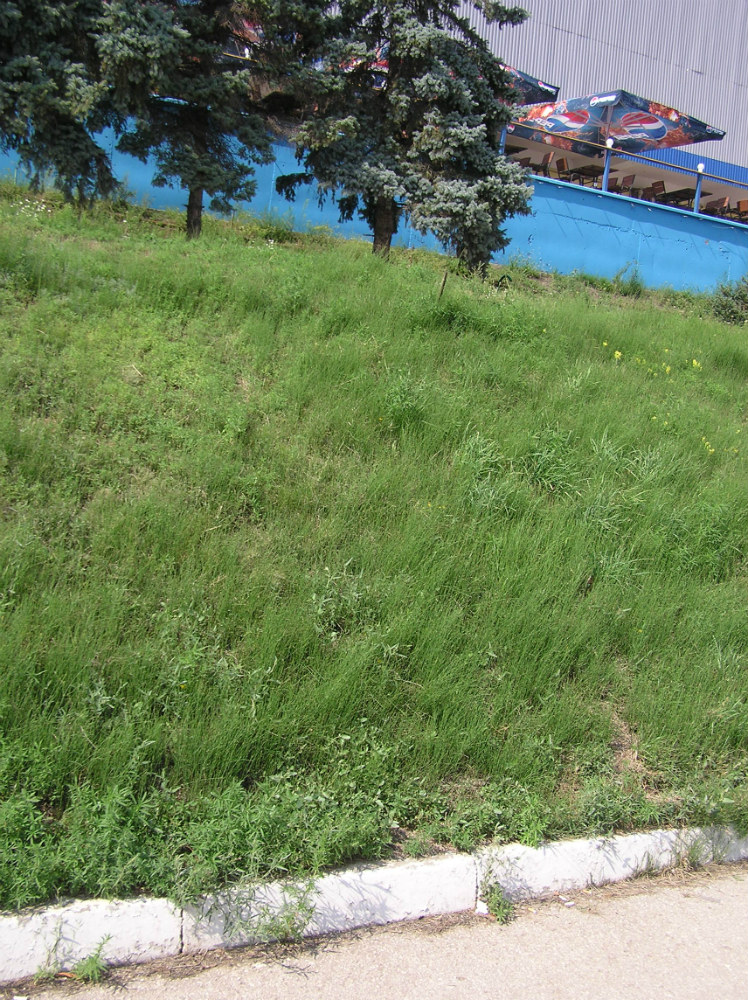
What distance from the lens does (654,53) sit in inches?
986

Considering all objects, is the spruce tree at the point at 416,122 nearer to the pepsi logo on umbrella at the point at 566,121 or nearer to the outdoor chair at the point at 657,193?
the pepsi logo on umbrella at the point at 566,121

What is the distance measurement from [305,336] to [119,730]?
4129 mm

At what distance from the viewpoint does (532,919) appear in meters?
3.18

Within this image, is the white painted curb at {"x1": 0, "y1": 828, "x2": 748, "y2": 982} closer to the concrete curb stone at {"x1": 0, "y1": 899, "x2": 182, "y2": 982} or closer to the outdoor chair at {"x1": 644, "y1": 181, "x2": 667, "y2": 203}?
the concrete curb stone at {"x1": 0, "y1": 899, "x2": 182, "y2": 982}

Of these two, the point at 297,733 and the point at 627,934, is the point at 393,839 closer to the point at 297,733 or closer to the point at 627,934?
the point at 297,733

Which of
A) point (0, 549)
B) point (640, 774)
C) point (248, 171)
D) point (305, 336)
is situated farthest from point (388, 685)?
point (248, 171)

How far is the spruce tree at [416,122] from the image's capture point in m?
9.16

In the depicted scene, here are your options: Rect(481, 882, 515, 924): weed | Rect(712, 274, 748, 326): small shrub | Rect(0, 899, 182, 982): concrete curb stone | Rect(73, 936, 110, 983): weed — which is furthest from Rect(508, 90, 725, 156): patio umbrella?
Rect(73, 936, 110, 983): weed

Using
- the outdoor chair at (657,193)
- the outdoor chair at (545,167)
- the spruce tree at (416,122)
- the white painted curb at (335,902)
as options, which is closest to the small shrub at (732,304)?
the spruce tree at (416,122)

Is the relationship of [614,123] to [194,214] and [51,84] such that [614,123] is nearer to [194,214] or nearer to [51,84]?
[194,214]

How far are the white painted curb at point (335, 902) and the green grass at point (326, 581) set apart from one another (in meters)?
0.09

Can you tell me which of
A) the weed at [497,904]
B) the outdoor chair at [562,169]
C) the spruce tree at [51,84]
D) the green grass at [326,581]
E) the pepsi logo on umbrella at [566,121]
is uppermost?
the pepsi logo on umbrella at [566,121]

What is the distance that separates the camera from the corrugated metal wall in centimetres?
2278

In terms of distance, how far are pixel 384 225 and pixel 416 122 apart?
1.30m
